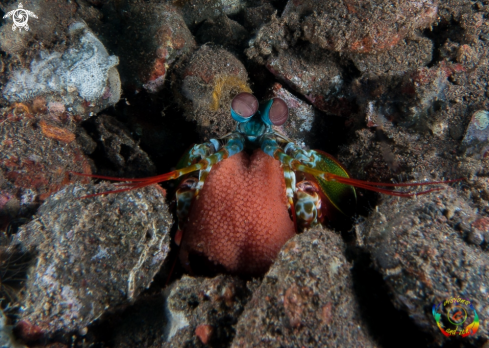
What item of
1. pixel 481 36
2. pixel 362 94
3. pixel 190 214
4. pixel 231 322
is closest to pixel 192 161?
pixel 190 214

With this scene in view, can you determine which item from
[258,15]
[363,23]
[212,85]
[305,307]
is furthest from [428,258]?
[258,15]

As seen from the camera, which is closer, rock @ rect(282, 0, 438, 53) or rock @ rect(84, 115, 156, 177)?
rock @ rect(282, 0, 438, 53)

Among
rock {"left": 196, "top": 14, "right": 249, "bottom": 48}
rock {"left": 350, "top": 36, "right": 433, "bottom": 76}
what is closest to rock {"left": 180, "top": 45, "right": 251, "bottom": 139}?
rock {"left": 196, "top": 14, "right": 249, "bottom": 48}

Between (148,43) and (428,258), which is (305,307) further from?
(148,43)

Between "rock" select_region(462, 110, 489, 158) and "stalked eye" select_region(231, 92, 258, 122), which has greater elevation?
"rock" select_region(462, 110, 489, 158)

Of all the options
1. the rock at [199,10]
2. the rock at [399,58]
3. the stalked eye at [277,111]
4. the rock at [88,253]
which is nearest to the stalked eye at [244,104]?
the stalked eye at [277,111]

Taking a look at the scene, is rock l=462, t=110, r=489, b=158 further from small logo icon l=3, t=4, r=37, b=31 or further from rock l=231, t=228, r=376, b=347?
small logo icon l=3, t=4, r=37, b=31
